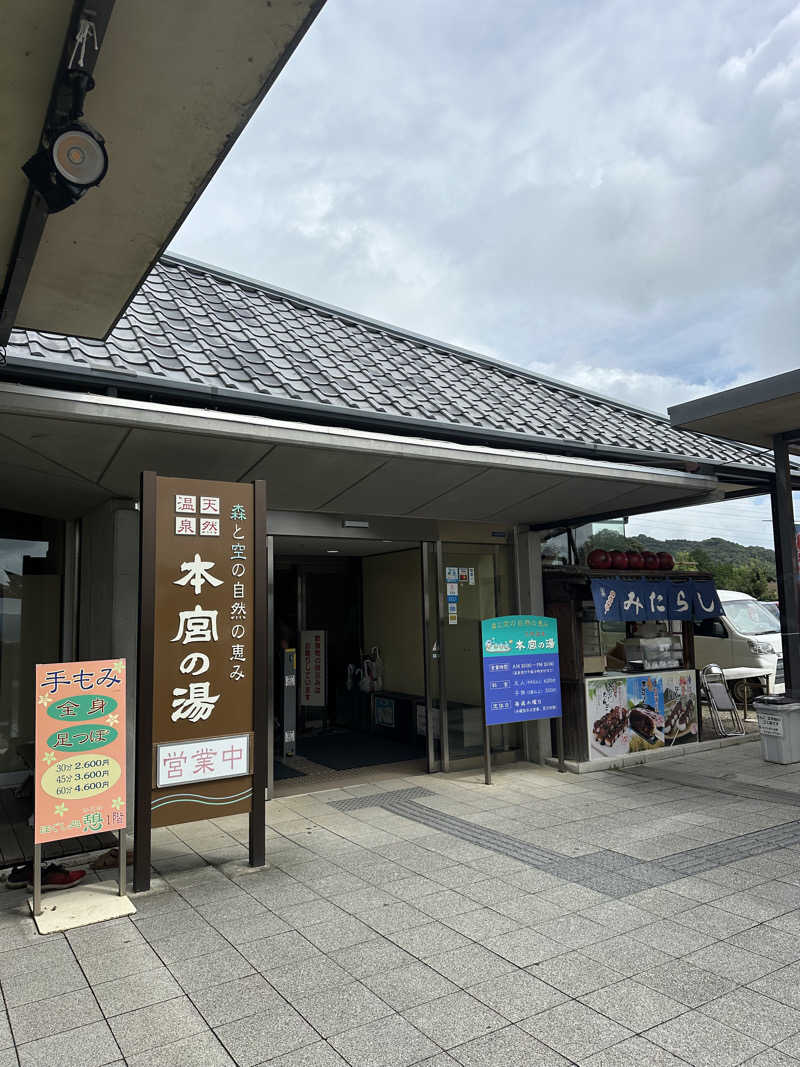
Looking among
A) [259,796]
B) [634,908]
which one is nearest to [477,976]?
[634,908]

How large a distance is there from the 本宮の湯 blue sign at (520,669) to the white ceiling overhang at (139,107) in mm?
5035

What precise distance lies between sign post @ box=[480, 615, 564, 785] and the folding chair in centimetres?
301

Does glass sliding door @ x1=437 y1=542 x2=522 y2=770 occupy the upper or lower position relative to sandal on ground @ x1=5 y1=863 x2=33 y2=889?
upper

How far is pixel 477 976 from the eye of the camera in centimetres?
350

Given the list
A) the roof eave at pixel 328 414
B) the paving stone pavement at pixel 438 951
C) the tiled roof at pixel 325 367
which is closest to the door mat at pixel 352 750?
the paving stone pavement at pixel 438 951

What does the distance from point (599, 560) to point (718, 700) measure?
3.30m

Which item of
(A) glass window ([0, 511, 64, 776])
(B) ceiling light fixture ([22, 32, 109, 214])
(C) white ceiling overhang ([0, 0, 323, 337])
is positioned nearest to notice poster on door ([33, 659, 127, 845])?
(C) white ceiling overhang ([0, 0, 323, 337])

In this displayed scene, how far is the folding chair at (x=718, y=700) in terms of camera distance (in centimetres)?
977

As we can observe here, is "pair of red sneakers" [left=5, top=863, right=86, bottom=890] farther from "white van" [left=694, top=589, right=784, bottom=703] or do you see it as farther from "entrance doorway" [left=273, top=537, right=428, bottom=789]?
"white van" [left=694, top=589, right=784, bottom=703]

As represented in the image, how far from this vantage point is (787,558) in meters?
7.97

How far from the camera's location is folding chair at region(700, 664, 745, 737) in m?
9.77

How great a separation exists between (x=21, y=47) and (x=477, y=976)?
4.30 meters

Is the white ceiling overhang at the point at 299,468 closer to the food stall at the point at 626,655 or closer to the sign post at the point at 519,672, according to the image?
the food stall at the point at 626,655

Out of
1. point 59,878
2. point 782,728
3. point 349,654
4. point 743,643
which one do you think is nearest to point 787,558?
point 782,728
